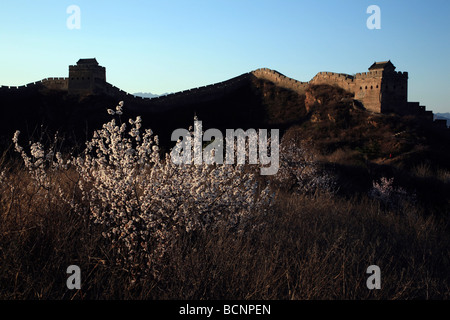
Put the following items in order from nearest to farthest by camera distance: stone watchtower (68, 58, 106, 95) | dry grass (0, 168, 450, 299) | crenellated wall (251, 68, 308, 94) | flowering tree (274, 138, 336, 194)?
dry grass (0, 168, 450, 299) → flowering tree (274, 138, 336, 194) → stone watchtower (68, 58, 106, 95) → crenellated wall (251, 68, 308, 94)

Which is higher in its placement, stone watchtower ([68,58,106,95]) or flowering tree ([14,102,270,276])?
stone watchtower ([68,58,106,95])

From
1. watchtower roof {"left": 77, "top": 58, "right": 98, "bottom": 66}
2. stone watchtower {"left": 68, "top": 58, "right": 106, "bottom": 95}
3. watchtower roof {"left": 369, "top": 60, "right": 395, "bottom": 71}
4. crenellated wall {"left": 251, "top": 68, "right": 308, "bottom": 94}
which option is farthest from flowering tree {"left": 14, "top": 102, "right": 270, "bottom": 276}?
watchtower roof {"left": 77, "top": 58, "right": 98, "bottom": 66}

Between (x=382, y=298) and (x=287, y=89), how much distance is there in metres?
44.5

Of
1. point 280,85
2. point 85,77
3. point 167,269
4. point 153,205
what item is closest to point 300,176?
point 153,205

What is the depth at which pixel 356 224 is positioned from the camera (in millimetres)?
8656

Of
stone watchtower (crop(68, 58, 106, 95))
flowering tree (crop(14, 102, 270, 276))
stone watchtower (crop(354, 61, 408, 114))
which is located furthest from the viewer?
stone watchtower (crop(68, 58, 106, 95))

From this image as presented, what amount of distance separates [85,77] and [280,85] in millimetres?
22283

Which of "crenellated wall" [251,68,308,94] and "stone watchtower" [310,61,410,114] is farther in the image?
"crenellated wall" [251,68,308,94]

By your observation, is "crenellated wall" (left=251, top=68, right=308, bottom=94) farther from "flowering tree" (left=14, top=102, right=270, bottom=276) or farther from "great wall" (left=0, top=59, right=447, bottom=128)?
"flowering tree" (left=14, top=102, right=270, bottom=276)

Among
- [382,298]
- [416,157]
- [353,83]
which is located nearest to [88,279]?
[382,298]

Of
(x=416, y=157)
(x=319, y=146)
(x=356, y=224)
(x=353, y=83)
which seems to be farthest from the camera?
(x=353, y=83)

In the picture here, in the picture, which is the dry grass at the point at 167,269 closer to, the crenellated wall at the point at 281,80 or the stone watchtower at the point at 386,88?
the stone watchtower at the point at 386,88

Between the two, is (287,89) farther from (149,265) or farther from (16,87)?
(149,265)

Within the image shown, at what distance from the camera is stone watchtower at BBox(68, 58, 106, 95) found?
45531 mm
